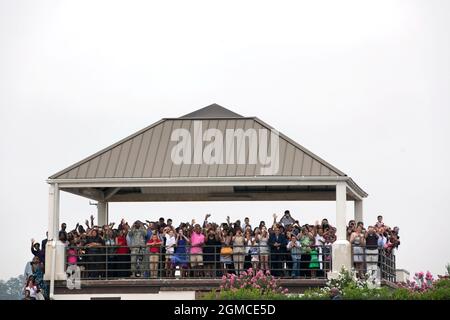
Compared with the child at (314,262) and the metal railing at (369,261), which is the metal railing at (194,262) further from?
the metal railing at (369,261)

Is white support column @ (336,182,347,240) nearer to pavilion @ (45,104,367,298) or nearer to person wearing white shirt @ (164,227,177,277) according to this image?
pavilion @ (45,104,367,298)

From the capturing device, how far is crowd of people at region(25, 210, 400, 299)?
135 ft

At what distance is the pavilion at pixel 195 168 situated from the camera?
41.5 meters

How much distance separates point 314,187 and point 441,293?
28.9 ft

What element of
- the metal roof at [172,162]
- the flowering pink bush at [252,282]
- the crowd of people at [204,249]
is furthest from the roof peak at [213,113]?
the flowering pink bush at [252,282]

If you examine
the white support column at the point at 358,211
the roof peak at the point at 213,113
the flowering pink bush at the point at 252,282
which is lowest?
the flowering pink bush at the point at 252,282

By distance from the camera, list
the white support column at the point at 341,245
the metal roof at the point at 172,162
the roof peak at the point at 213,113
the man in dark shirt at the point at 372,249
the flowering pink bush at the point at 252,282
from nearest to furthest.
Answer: the flowering pink bush at the point at 252,282 < the white support column at the point at 341,245 < the man in dark shirt at the point at 372,249 < the metal roof at the point at 172,162 < the roof peak at the point at 213,113

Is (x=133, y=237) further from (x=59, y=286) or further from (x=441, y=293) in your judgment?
(x=441, y=293)

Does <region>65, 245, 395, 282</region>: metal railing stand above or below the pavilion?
below

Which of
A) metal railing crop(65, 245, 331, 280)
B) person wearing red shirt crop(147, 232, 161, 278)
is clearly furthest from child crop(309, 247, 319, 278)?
person wearing red shirt crop(147, 232, 161, 278)

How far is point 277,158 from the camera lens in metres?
42.0

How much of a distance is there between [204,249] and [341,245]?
13.4 ft

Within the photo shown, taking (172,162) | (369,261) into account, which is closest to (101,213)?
(172,162)
